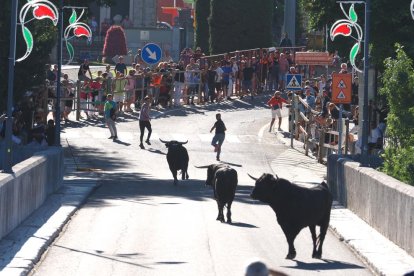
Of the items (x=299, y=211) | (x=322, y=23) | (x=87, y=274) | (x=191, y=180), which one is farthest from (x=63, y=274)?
(x=322, y=23)

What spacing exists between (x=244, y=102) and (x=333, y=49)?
18757mm

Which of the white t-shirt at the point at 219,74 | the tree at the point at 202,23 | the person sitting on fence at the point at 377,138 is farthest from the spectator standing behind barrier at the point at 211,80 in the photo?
the person sitting on fence at the point at 377,138

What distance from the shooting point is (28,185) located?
74.7 feet

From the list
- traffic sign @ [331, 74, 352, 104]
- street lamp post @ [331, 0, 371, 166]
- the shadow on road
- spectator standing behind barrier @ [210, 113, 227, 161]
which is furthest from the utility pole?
the shadow on road

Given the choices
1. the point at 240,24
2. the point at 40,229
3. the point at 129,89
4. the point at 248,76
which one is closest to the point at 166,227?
the point at 40,229

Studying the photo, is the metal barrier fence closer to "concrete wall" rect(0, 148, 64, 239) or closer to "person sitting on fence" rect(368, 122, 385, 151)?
"person sitting on fence" rect(368, 122, 385, 151)

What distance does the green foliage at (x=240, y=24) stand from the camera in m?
66.4

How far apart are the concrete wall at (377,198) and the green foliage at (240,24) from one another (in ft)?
125

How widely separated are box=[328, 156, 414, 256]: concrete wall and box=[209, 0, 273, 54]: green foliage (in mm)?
37998

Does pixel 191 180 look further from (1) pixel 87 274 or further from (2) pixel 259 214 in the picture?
(1) pixel 87 274

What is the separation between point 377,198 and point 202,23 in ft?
163

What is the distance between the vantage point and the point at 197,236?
70.7ft

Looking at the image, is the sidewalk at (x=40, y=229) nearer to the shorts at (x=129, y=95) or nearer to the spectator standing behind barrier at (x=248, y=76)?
the shorts at (x=129, y=95)

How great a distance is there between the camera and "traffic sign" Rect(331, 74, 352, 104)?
1350 inches
